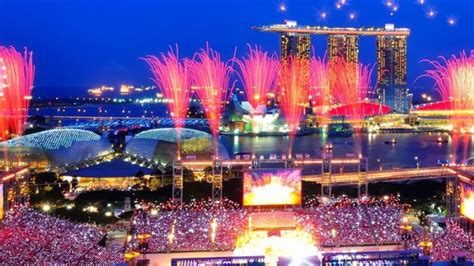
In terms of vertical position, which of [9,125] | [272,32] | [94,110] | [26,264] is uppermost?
[272,32]

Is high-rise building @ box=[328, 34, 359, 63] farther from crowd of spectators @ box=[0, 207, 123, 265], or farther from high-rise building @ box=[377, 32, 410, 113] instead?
crowd of spectators @ box=[0, 207, 123, 265]

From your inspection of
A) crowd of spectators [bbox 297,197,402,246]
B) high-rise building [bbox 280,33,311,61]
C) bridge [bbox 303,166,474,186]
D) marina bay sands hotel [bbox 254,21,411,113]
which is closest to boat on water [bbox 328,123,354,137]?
marina bay sands hotel [bbox 254,21,411,113]

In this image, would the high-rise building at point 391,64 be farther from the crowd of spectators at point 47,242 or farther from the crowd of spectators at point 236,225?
the crowd of spectators at point 47,242

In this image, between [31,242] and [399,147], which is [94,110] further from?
[31,242]

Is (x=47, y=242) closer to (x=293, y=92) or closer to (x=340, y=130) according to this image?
(x=340, y=130)

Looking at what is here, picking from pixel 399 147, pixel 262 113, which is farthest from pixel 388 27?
pixel 399 147

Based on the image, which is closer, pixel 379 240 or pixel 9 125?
pixel 379 240

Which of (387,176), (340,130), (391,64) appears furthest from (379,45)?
(387,176)
